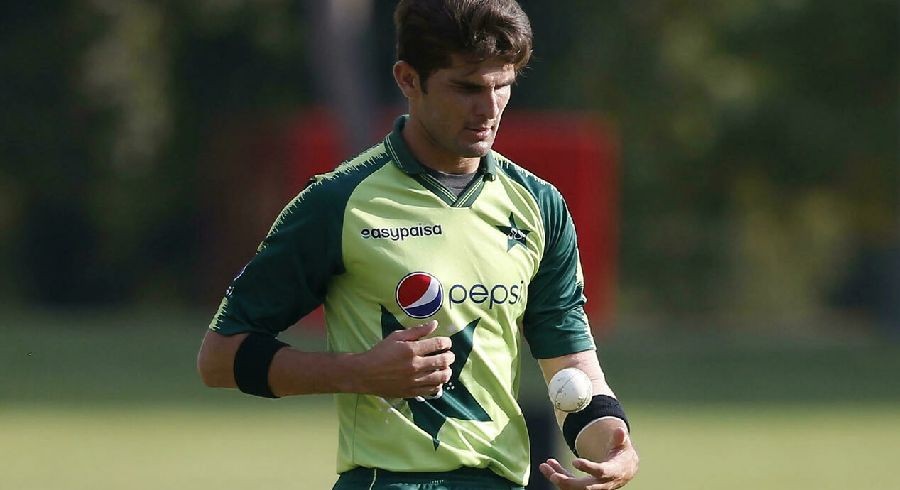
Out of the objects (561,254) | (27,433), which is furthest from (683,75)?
(561,254)

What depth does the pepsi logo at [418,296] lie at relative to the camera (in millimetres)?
5242

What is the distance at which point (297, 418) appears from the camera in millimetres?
17703

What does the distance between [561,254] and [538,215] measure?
16 centimetres

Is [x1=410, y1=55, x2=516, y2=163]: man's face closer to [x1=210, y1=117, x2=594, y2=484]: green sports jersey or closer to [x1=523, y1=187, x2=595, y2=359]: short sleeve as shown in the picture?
[x1=210, y1=117, x2=594, y2=484]: green sports jersey

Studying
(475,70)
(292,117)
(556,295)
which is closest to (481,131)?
(475,70)

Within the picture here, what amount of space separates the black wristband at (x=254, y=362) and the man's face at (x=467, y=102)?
741 mm

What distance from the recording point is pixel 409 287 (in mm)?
5242

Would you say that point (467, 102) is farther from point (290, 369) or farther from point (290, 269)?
point (290, 369)

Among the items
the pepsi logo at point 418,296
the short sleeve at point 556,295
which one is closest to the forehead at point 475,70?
the short sleeve at point 556,295

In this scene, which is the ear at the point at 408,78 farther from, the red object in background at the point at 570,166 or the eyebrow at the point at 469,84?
the red object in background at the point at 570,166

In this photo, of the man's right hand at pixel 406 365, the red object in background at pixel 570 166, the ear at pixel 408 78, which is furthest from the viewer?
the red object in background at pixel 570 166

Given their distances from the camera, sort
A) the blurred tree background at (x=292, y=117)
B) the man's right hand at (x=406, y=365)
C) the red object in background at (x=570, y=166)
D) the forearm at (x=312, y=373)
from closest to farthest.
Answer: the man's right hand at (x=406, y=365) < the forearm at (x=312, y=373) < the red object in background at (x=570, y=166) < the blurred tree background at (x=292, y=117)

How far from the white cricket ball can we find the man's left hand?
13 cm

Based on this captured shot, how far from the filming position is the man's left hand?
16.8 ft
